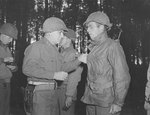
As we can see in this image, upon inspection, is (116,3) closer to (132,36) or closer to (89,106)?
(132,36)

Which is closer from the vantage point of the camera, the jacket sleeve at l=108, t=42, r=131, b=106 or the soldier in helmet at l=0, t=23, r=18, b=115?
the jacket sleeve at l=108, t=42, r=131, b=106

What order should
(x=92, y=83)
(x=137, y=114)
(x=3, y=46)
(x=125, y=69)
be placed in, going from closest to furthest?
(x=125, y=69) → (x=92, y=83) → (x=3, y=46) → (x=137, y=114)

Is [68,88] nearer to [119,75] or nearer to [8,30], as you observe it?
[119,75]

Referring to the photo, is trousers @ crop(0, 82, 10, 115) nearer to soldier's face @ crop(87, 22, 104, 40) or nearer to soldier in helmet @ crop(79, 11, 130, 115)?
soldier in helmet @ crop(79, 11, 130, 115)

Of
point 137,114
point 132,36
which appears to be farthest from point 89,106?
point 132,36

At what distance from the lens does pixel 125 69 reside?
11.6ft

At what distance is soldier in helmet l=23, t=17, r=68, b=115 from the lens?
380cm

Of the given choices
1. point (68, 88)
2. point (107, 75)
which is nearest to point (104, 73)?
point (107, 75)

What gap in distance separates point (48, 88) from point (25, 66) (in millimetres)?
555

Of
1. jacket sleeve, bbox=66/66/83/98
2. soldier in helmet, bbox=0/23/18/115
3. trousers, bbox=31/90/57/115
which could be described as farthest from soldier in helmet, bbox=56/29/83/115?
soldier in helmet, bbox=0/23/18/115

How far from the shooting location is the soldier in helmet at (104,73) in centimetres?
350

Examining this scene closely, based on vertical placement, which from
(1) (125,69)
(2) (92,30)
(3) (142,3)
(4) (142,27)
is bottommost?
(1) (125,69)

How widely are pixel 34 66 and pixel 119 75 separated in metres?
1.38

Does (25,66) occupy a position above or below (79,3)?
below
